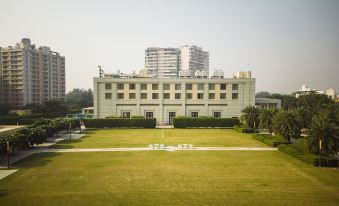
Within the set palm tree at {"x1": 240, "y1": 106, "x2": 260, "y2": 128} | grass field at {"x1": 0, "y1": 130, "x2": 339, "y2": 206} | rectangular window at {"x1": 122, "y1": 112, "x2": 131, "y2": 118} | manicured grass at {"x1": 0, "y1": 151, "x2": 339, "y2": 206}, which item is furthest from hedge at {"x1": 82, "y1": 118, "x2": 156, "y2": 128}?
manicured grass at {"x1": 0, "y1": 151, "x2": 339, "y2": 206}

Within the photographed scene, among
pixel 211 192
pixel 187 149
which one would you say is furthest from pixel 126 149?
pixel 211 192

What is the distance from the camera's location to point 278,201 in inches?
807

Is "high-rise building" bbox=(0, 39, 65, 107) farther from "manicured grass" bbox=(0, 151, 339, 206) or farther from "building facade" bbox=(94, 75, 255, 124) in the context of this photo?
"manicured grass" bbox=(0, 151, 339, 206)

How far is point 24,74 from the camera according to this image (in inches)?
5778

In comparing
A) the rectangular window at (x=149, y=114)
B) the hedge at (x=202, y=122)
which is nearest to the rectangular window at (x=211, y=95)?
the hedge at (x=202, y=122)

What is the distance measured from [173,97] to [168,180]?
54.1 m

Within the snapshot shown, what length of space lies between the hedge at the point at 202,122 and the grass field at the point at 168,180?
34.9 metres

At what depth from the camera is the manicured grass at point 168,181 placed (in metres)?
20.8

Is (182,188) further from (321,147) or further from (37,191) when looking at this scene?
(321,147)

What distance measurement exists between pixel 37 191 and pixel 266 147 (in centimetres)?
3411

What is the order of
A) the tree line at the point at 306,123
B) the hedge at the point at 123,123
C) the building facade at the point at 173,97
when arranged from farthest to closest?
the building facade at the point at 173,97
the hedge at the point at 123,123
the tree line at the point at 306,123

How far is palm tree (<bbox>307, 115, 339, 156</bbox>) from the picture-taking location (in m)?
29.8

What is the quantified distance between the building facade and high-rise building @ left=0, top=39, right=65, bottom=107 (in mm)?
93739

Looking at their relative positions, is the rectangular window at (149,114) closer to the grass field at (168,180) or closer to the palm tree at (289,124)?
the grass field at (168,180)
